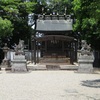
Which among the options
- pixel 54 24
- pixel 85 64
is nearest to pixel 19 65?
pixel 85 64

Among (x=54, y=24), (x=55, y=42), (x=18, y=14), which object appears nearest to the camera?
(x=55, y=42)

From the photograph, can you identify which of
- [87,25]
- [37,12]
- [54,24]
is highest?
[37,12]

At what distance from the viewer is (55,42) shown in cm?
3159

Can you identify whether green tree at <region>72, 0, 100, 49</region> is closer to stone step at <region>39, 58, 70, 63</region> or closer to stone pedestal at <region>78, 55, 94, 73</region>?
stone pedestal at <region>78, 55, 94, 73</region>

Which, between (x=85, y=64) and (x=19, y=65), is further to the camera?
(x=19, y=65)

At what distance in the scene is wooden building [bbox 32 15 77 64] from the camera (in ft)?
99.9

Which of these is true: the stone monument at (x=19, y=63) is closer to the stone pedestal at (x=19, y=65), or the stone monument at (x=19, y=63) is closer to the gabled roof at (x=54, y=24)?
the stone pedestal at (x=19, y=65)

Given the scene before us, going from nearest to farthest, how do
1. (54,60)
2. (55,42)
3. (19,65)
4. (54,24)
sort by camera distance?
(19,65) < (54,60) < (55,42) < (54,24)

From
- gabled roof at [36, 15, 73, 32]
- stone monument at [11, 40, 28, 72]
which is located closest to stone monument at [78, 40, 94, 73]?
stone monument at [11, 40, 28, 72]

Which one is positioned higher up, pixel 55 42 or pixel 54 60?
pixel 55 42

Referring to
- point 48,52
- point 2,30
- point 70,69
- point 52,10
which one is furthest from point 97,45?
point 52,10

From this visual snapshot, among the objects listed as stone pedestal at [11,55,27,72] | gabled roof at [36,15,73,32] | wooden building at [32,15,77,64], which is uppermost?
gabled roof at [36,15,73,32]

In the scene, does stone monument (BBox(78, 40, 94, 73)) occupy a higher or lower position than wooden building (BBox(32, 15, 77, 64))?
lower

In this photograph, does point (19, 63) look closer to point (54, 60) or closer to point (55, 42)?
point (54, 60)
